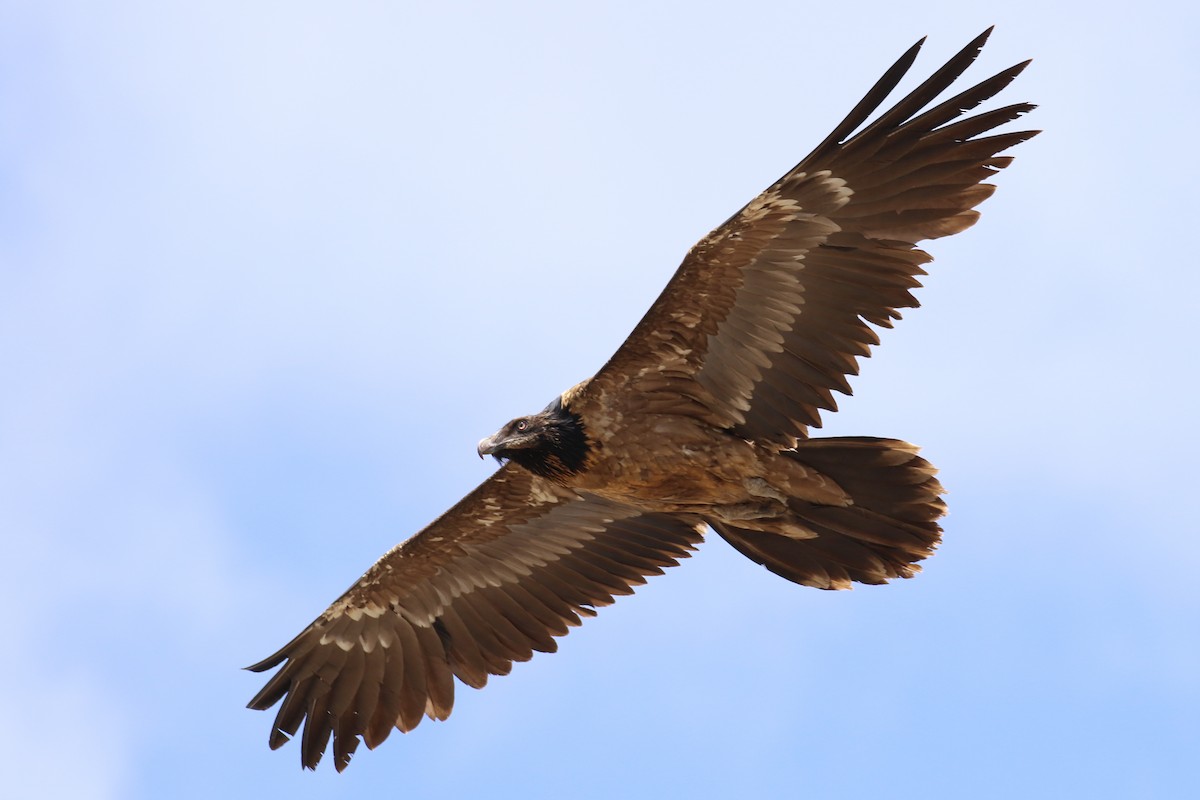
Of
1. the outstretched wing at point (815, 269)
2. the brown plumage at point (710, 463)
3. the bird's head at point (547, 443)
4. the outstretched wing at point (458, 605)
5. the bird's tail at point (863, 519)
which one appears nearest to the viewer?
the outstretched wing at point (815, 269)

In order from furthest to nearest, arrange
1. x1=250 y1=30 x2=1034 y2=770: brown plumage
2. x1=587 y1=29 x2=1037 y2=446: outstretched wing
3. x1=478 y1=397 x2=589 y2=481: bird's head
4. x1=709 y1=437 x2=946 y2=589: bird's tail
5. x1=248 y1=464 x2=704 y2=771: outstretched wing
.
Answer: x1=248 y1=464 x2=704 y2=771: outstretched wing
x1=478 y1=397 x2=589 y2=481: bird's head
x1=709 y1=437 x2=946 y2=589: bird's tail
x1=250 y1=30 x2=1034 y2=770: brown plumage
x1=587 y1=29 x2=1037 y2=446: outstretched wing

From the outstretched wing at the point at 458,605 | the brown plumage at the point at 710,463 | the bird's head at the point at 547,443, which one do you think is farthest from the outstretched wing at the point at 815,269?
Result: the outstretched wing at the point at 458,605

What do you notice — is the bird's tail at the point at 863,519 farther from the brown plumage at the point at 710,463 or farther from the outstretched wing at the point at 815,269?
the outstretched wing at the point at 815,269

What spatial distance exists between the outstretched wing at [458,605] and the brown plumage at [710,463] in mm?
13

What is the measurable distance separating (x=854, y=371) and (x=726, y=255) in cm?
99

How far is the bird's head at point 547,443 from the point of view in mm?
9375

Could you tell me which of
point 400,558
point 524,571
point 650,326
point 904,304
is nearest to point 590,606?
point 524,571

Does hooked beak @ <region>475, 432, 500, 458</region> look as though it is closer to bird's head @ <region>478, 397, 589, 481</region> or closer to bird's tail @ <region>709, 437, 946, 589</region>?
bird's head @ <region>478, 397, 589, 481</region>

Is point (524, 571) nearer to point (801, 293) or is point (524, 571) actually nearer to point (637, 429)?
point (637, 429)

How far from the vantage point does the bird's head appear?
9375 mm

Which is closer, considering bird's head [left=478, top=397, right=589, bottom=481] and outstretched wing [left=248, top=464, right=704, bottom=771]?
bird's head [left=478, top=397, right=589, bottom=481]

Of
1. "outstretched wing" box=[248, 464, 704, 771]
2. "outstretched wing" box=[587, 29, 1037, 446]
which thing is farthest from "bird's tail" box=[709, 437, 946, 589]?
"outstretched wing" box=[248, 464, 704, 771]

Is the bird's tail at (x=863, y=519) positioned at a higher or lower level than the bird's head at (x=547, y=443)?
lower

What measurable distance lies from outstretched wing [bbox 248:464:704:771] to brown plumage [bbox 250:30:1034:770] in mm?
13
